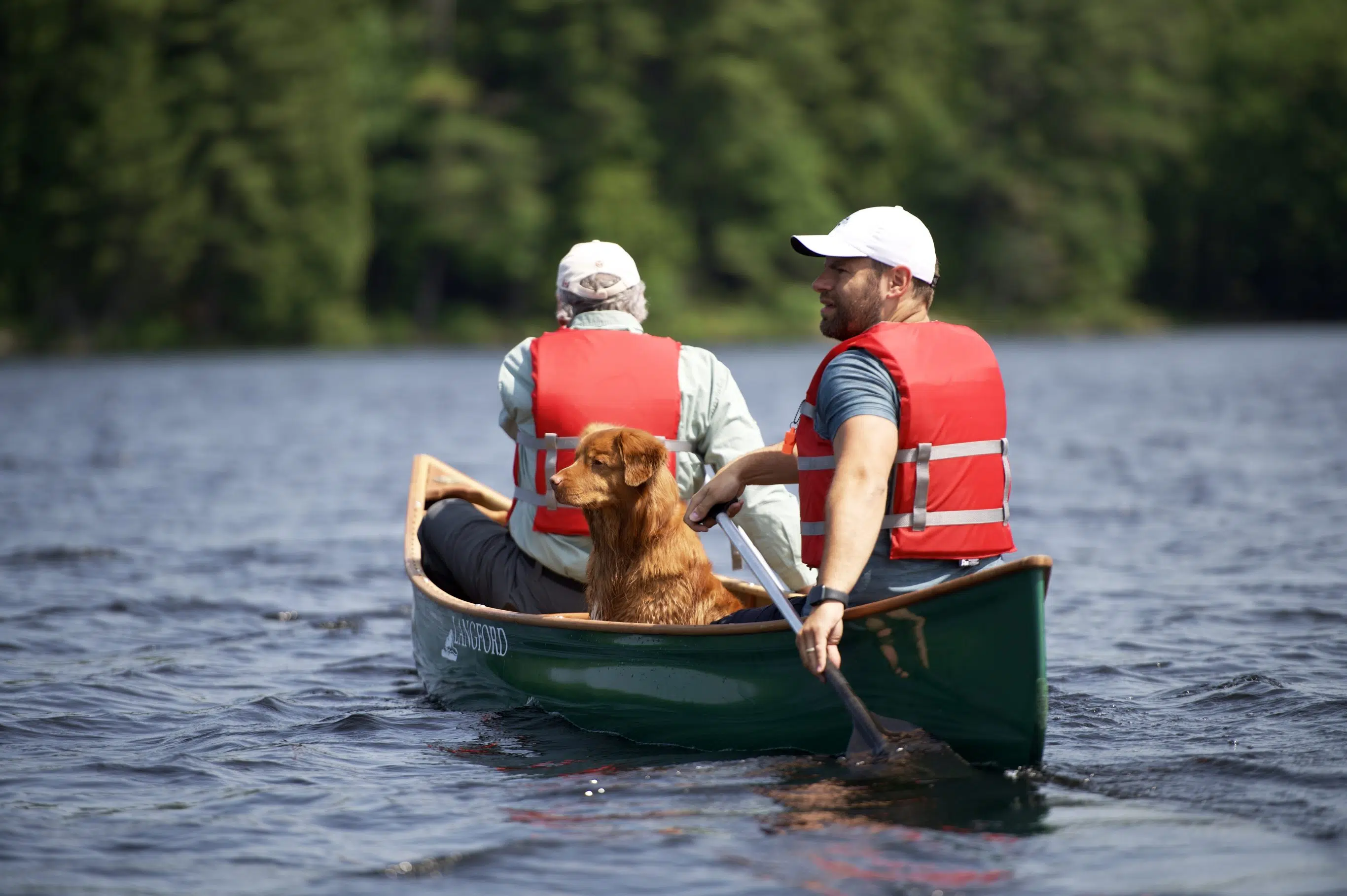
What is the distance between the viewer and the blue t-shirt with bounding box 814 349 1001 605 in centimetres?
450

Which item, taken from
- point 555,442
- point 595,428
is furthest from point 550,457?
point 595,428

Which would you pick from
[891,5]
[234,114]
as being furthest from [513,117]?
[891,5]

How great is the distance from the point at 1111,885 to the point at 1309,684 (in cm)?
280

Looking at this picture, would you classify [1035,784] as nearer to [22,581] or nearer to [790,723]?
[790,723]

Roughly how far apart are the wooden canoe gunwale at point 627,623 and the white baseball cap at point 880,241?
36.7 inches

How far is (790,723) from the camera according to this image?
5.13 metres

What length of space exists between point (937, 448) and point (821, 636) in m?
0.65

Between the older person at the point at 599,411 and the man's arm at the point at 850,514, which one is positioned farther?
the older person at the point at 599,411

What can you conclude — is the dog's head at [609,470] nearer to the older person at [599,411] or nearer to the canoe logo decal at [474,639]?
the older person at [599,411]

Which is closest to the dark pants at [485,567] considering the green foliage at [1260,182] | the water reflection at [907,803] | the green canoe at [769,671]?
the green canoe at [769,671]

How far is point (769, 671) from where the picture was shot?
5.06 meters

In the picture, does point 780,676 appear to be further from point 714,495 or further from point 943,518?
point 943,518

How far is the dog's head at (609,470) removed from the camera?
5254 millimetres

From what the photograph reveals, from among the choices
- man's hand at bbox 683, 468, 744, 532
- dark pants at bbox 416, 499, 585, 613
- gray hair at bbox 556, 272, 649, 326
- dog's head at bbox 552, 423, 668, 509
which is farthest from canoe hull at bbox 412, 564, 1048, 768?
gray hair at bbox 556, 272, 649, 326
